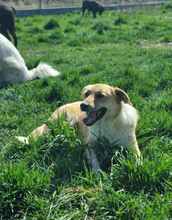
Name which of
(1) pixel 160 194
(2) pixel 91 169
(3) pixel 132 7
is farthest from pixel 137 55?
(3) pixel 132 7

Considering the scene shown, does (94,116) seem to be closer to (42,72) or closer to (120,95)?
(120,95)

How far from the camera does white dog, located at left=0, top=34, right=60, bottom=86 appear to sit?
33.5 feet

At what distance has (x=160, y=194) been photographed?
15.1 ft

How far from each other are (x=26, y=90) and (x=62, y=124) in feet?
11.1

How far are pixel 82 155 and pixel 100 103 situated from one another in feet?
2.03

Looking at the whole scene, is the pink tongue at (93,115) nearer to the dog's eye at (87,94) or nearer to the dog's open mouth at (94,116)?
the dog's open mouth at (94,116)

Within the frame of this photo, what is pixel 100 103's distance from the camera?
5547 millimetres

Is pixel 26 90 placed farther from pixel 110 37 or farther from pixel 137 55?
pixel 110 37

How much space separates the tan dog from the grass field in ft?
0.42

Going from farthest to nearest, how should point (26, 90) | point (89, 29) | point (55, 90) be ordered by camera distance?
point (89, 29), point (26, 90), point (55, 90)

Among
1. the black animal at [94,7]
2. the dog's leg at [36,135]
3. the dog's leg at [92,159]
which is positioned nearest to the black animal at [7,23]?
the dog's leg at [36,135]

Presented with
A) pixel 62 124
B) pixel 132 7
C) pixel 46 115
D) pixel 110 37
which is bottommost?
pixel 132 7

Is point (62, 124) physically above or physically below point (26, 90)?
above

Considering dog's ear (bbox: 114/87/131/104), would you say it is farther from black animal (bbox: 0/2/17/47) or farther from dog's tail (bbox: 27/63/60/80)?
black animal (bbox: 0/2/17/47)
